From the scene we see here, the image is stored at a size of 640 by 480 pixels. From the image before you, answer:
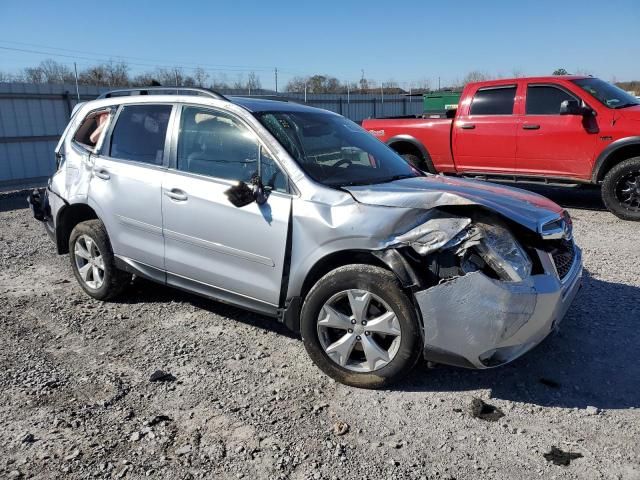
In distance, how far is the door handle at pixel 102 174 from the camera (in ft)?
14.5

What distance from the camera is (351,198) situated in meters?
3.25

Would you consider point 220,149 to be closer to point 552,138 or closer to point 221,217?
point 221,217

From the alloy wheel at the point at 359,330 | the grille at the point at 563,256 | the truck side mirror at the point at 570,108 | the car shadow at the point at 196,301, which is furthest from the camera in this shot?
the truck side mirror at the point at 570,108

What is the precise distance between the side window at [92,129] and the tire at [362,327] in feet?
8.55

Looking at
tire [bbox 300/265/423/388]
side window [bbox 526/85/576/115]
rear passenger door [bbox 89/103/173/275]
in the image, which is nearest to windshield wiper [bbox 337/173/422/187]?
tire [bbox 300/265/423/388]

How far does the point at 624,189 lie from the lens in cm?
745

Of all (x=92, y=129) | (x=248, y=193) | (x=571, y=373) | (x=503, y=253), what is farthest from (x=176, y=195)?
(x=571, y=373)

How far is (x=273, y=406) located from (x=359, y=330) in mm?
669

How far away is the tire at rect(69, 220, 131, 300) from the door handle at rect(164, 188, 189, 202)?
3.29 feet

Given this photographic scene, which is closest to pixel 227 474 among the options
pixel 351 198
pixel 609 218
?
pixel 351 198

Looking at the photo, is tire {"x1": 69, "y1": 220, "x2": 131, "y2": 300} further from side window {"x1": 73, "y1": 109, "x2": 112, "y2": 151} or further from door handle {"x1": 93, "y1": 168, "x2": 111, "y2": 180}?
side window {"x1": 73, "y1": 109, "x2": 112, "y2": 151}

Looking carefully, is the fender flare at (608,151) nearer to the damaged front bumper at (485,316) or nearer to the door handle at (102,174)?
the damaged front bumper at (485,316)

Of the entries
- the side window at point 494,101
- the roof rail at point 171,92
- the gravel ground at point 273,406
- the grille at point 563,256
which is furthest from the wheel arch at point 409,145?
the grille at point 563,256

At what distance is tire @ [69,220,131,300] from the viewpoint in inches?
180
